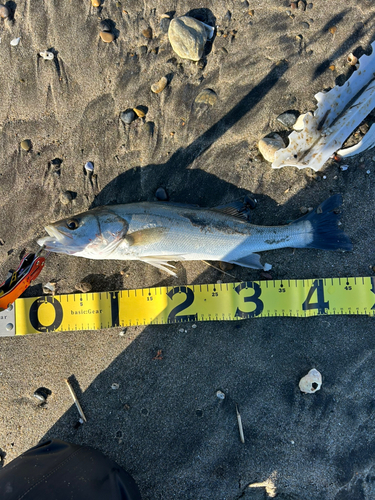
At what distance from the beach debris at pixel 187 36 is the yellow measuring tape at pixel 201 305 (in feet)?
9.65

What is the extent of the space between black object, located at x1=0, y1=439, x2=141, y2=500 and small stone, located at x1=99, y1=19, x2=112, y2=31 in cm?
502

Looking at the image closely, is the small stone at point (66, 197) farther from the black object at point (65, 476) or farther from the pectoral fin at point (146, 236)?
the black object at point (65, 476)

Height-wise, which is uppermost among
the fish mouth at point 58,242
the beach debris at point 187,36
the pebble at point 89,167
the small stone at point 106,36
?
the small stone at point 106,36

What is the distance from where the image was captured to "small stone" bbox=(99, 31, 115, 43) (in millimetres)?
3500

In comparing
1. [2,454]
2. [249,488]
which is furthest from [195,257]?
[2,454]

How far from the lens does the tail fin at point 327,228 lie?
333 centimetres

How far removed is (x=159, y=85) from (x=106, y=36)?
2.96 ft

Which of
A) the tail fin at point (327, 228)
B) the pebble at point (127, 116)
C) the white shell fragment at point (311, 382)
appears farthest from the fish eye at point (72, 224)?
the white shell fragment at point (311, 382)

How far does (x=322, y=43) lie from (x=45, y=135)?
3798 millimetres

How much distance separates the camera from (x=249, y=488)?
127 inches

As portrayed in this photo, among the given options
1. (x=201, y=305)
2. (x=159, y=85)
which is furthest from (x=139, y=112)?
(x=201, y=305)

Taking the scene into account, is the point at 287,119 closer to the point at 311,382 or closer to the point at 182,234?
the point at 182,234

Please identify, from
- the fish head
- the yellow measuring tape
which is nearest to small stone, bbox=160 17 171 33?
the fish head

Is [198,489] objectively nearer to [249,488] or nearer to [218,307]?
[249,488]
